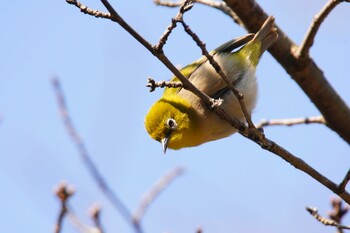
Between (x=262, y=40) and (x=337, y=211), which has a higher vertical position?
(x=262, y=40)

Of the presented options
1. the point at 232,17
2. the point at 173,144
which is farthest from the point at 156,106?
the point at 232,17

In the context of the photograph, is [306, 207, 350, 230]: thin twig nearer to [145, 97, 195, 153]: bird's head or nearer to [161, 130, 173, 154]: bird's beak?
[145, 97, 195, 153]: bird's head

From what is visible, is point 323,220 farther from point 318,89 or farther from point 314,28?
point 314,28

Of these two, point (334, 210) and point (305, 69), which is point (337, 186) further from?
point (305, 69)

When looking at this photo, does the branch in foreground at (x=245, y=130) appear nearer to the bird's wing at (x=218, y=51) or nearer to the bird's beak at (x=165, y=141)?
the bird's beak at (x=165, y=141)

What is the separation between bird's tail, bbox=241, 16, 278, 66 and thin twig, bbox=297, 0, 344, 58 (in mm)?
364

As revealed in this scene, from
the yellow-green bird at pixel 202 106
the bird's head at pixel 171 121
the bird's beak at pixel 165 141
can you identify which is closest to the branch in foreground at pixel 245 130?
the yellow-green bird at pixel 202 106

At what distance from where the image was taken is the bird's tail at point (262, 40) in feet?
16.3

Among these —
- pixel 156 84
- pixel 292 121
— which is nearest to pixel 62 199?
pixel 156 84

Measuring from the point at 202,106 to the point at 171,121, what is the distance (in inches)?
12.0

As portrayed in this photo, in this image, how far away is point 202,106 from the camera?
4680 millimetres

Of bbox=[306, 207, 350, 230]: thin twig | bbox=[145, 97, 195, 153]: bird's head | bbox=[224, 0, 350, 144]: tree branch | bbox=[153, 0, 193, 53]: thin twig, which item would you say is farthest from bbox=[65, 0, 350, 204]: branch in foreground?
bbox=[224, 0, 350, 144]: tree branch

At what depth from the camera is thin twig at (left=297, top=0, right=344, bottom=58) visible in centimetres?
420

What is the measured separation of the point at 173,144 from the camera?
16.3 feet
